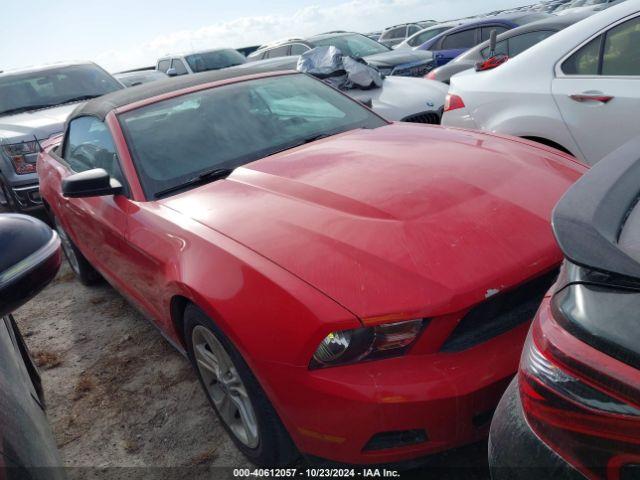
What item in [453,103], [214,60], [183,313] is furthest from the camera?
[214,60]

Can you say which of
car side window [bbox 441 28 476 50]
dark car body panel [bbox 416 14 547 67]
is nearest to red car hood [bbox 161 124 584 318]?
dark car body panel [bbox 416 14 547 67]

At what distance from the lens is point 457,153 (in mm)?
2598

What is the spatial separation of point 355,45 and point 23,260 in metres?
9.65

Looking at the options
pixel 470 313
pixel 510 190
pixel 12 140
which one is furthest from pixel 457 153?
pixel 12 140

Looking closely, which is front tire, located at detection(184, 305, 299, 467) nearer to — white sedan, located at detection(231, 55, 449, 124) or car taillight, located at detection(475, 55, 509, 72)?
car taillight, located at detection(475, 55, 509, 72)

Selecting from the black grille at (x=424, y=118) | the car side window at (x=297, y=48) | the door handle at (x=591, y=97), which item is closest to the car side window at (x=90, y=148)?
the door handle at (x=591, y=97)

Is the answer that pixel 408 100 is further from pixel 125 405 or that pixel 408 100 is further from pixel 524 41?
pixel 125 405

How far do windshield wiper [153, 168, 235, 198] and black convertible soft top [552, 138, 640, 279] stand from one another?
1.82m

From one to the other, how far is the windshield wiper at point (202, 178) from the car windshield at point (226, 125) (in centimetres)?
1

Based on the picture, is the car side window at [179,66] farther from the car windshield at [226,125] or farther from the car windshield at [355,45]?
the car windshield at [226,125]

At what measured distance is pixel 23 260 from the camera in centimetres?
126

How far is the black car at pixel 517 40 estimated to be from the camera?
6.25 metres

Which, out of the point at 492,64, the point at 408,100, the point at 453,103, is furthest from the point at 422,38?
the point at 453,103

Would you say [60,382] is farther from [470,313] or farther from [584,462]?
[584,462]
